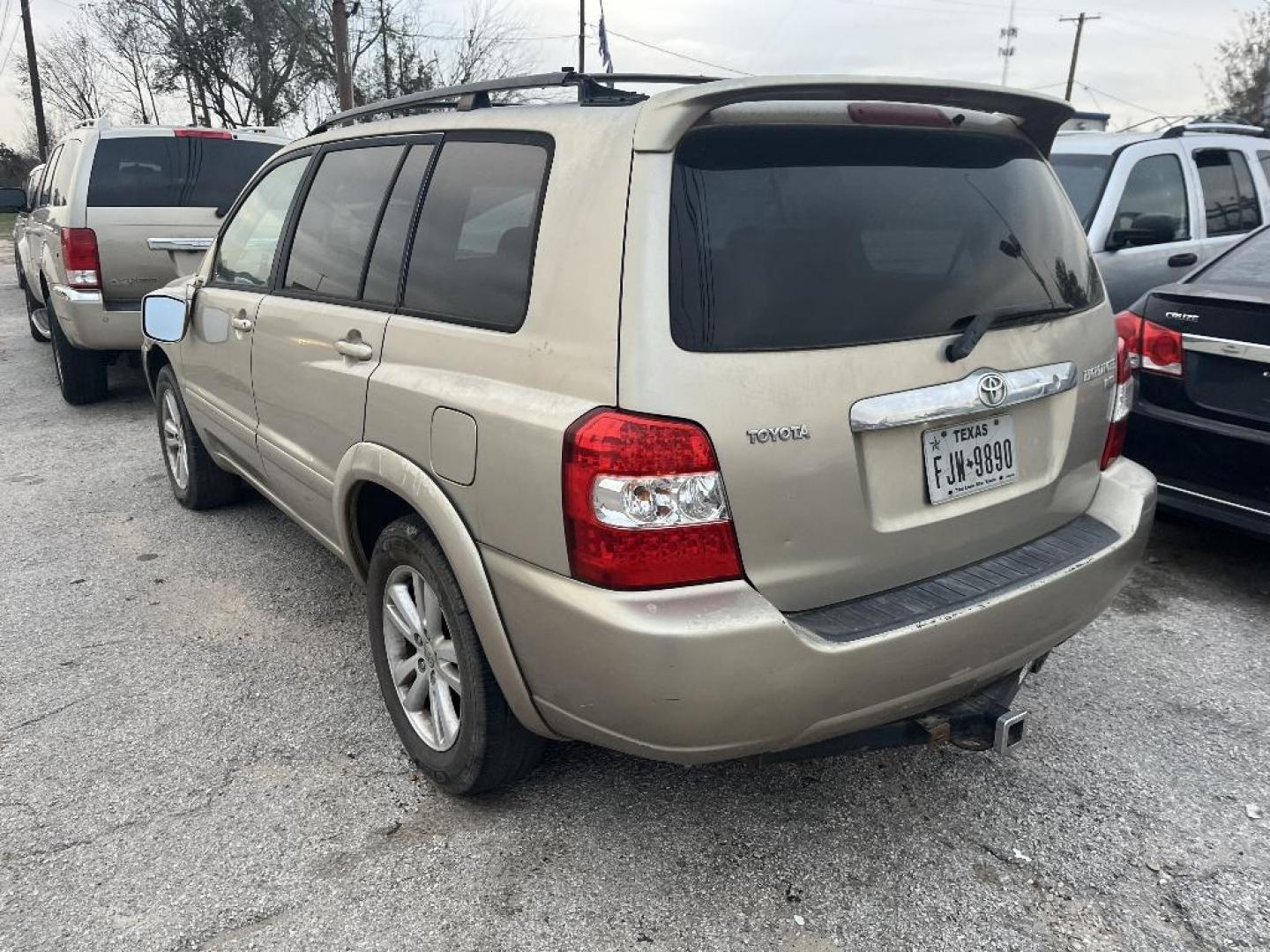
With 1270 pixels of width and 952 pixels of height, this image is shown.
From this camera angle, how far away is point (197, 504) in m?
4.77

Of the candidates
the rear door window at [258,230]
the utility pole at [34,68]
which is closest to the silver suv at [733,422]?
the rear door window at [258,230]

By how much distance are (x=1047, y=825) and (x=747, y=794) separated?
0.77 metres

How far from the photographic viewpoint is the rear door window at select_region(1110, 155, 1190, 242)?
20.2ft

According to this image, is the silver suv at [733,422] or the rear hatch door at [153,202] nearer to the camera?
the silver suv at [733,422]

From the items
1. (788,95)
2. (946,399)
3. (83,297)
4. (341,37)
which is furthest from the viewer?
(341,37)

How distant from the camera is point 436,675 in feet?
8.43

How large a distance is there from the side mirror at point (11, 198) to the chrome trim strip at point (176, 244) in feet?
9.55

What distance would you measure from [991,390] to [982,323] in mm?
153

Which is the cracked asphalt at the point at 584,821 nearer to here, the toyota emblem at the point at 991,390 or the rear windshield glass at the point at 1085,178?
the toyota emblem at the point at 991,390

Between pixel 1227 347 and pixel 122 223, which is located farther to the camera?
pixel 122 223

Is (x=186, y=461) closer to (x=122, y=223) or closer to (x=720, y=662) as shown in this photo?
(x=122, y=223)

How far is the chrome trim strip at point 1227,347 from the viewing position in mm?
3479

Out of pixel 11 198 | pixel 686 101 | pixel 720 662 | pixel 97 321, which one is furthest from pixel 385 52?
pixel 720 662

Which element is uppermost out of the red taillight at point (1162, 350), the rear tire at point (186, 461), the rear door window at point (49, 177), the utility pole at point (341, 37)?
the utility pole at point (341, 37)
